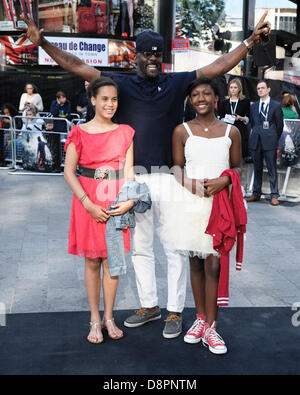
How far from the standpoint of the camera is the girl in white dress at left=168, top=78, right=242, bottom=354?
368 centimetres

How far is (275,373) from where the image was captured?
3.28m

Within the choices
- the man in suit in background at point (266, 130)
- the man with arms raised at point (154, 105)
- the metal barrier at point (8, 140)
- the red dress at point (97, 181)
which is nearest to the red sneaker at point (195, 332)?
the man with arms raised at point (154, 105)

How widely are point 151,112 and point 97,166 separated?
55cm

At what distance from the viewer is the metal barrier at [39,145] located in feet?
36.7

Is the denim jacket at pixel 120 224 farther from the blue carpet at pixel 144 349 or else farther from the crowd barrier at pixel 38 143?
the crowd barrier at pixel 38 143

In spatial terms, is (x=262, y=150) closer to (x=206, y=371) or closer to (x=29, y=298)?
(x=29, y=298)

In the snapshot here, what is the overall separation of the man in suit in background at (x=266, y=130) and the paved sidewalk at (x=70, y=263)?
23.2 inches

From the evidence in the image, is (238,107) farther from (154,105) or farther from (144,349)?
(144,349)

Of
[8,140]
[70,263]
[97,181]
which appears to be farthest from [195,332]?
[8,140]

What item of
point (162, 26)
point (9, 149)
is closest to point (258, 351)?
point (9, 149)

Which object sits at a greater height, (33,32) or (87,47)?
(87,47)

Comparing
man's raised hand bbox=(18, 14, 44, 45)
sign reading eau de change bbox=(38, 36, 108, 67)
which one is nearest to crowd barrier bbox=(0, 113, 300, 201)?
man's raised hand bbox=(18, 14, 44, 45)

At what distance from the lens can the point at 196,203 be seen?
12.2ft
